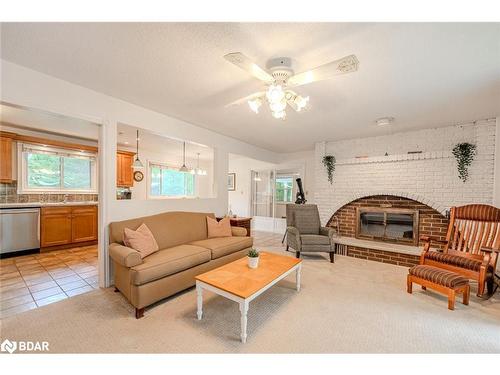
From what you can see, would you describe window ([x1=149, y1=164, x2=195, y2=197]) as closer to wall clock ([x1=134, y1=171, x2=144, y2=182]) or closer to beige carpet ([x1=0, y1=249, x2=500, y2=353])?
wall clock ([x1=134, y1=171, x2=144, y2=182])

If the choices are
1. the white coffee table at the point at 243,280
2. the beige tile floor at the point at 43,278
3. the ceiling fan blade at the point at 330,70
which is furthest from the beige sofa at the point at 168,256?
the ceiling fan blade at the point at 330,70

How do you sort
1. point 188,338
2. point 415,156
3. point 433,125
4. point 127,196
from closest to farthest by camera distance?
point 188,338 → point 433,125 → point 415,156 → point 127,196

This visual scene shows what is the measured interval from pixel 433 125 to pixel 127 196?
6759mm

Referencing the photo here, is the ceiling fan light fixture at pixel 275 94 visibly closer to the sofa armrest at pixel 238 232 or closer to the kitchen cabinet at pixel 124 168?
the sofa armrest at pixel 238 232

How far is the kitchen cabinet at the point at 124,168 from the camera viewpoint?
4.97 metres

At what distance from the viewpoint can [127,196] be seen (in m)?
5.38

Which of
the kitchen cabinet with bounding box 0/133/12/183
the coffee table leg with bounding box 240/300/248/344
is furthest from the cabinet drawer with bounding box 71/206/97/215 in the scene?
the coffee table leg with bounding box 240/300/248/344

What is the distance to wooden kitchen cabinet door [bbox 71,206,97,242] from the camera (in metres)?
4.24

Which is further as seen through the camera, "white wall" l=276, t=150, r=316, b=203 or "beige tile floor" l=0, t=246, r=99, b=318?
"white wall" l=276, t=150, r=316, b=203

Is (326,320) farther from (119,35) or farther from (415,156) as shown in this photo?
(415,156)

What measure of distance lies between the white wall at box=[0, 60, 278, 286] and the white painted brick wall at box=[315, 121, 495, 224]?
9.66 feet

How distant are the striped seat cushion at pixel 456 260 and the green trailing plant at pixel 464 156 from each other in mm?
1613

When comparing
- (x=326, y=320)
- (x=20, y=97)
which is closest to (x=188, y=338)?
(x=326, y=320)

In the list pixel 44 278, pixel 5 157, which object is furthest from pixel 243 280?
pixel 5 157
